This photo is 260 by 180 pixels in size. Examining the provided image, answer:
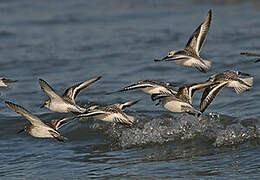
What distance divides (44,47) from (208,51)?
12.2 feet

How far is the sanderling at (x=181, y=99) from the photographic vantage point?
743 cm

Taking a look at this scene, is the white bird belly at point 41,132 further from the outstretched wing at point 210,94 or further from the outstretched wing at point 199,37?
the outstretched wing at point 199,37

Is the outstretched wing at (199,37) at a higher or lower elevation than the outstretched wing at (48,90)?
higher

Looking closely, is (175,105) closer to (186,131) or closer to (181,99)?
(181,99)

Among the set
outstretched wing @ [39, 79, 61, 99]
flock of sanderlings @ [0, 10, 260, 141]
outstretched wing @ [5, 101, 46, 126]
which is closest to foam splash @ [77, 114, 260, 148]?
flock of sanderlings @ [0, 10, 260, 141]

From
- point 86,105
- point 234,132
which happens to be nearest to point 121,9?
point 86,105

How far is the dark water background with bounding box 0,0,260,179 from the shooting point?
25.5 feet

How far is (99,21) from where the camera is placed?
57.0 feet

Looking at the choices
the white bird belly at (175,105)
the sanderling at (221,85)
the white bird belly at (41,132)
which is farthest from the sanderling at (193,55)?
the white bird belly at (41,132)

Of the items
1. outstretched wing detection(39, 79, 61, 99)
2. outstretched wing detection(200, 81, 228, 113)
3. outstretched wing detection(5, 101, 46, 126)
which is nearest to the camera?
outstretched wing detection(5, 101, 46, 126)

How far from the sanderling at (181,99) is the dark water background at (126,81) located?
0.63 metres

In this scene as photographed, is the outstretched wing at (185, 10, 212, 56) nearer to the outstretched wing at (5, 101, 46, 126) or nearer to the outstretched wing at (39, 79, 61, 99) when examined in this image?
the outstretched wing at (39, 79, 61, 99)

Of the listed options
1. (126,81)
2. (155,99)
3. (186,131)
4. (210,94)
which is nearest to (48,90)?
(155,99)

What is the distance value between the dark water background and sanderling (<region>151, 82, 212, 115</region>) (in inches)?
24.9
